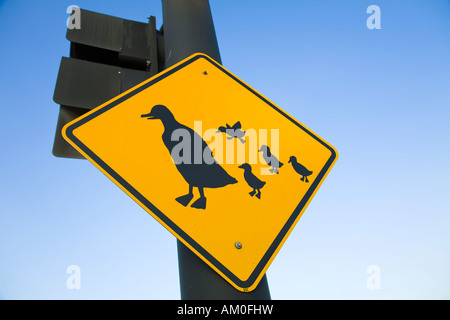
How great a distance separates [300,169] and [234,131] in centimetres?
33

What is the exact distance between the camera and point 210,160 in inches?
42.6

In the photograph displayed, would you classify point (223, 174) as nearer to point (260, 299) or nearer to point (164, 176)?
point (164, 176)

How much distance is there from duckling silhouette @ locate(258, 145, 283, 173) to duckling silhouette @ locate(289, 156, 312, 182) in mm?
67

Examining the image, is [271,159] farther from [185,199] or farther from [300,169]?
[185,199]

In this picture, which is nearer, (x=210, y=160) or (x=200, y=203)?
(x=200, y=203)

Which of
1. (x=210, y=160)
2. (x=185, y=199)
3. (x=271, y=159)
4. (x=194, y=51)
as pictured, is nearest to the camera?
(x=185, y=199)

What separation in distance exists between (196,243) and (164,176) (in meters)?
0.26

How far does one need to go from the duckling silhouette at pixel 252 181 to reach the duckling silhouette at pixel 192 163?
6 cm

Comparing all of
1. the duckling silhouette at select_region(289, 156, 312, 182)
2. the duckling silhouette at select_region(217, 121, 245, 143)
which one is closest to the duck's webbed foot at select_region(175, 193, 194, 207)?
the duckling silhouette at select_region(217, 121, 245, 143)

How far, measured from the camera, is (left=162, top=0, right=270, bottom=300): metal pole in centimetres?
83

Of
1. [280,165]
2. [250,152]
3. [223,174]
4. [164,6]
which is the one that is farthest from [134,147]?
[164,6]

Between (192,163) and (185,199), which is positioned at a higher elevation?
(192,163)

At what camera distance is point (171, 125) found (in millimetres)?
1091

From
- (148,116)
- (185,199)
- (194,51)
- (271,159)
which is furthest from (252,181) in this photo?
(194,51)
